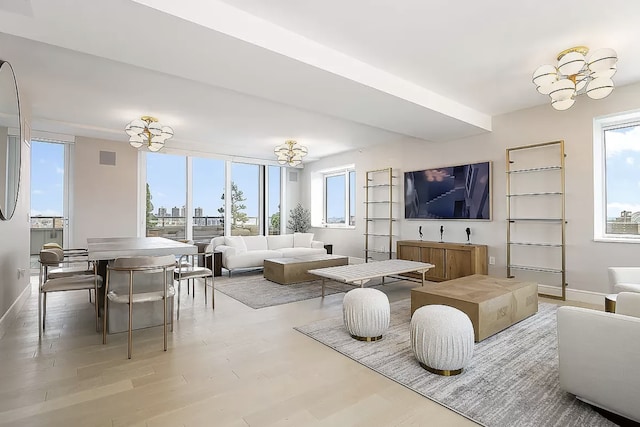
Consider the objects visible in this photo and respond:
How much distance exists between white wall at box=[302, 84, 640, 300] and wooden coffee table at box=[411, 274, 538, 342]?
1.27 m

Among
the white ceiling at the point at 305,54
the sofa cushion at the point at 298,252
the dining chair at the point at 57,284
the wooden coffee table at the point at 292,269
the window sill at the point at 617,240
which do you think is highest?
the white ceiling at the point at 305,54

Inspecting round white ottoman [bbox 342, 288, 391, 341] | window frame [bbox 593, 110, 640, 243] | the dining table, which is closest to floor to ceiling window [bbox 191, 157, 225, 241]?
the dining table

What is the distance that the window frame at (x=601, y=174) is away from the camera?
431 cm

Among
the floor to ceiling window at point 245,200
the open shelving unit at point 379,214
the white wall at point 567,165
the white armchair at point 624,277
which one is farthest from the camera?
the floor to ceiling window at point 245,200

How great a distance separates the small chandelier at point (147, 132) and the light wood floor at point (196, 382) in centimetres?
289

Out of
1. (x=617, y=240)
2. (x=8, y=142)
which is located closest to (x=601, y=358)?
(x=617, y=240)

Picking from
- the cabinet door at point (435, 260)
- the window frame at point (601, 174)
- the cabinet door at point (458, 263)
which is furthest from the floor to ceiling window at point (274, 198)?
the window frame at point (601, 174)

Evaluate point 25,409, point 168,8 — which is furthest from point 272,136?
point 25,409

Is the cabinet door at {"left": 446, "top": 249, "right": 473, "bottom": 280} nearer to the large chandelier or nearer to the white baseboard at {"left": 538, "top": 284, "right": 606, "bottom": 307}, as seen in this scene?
the white baseboard at {"left": 538, "top": 284, "right": 606, "bottom": 307}

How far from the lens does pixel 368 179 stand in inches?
303

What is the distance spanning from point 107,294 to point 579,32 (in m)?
4.79

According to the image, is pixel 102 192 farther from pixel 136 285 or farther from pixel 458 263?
pixel 458 263

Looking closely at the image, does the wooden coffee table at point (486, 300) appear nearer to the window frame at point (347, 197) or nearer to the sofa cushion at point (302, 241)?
the sofa cushion at point (302, 241)

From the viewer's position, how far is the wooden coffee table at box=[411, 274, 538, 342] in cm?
296
